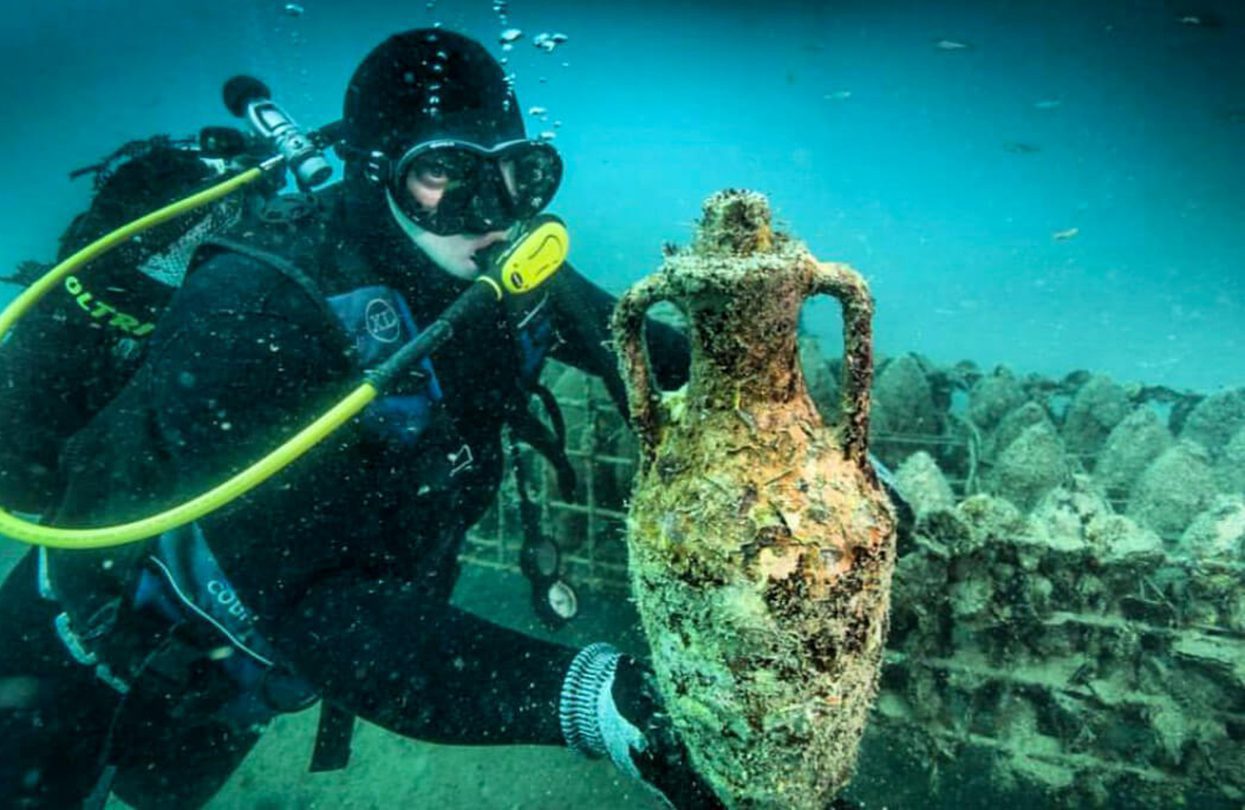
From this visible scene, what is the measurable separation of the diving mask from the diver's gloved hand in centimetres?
187

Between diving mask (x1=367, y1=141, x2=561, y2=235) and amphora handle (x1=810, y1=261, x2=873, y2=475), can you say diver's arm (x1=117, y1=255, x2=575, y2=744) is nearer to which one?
diving mask (x1=367, y1=141, x2=561, y2=235)

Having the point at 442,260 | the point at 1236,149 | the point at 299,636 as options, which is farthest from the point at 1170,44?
the point at 299,636

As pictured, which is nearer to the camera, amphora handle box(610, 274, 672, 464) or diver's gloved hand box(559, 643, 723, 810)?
amphora handle box(610, 274, 672, 464)

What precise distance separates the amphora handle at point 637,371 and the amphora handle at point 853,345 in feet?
1.19

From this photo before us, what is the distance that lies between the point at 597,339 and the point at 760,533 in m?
2.35

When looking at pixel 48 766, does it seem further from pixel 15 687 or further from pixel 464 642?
pixel 464 642

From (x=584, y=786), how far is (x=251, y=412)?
2846 millimetres

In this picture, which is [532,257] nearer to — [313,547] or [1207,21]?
[313,547]

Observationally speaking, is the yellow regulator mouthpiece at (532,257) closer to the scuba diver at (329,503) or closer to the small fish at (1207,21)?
the scuba diver at (329,503)

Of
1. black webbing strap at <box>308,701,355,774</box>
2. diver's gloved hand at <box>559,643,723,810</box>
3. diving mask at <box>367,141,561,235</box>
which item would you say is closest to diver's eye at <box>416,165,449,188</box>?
diving mask at <box>367,141,561,235</box>

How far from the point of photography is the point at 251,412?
6.93 ft

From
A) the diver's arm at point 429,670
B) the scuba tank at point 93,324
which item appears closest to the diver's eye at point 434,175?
the scuba tank at point 93,324

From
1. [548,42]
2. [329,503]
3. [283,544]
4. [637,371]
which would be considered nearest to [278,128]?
[329,503]

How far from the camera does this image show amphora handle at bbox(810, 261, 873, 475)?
4.19 ft
